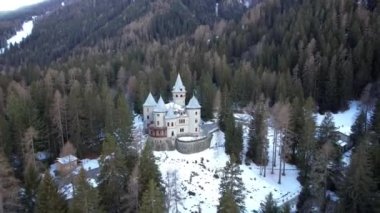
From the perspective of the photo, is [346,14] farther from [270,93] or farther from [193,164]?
[193,164]

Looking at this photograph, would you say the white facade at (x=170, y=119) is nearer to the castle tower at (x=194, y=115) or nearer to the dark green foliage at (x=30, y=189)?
the castle tower at (x=194, y=115)

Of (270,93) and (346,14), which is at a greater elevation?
(346,14)

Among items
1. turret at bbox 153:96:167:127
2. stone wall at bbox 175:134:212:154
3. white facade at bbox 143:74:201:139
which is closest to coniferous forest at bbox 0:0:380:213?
stone wall at bbox 175:134:212:154

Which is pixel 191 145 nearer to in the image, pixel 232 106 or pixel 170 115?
pixel 170 115

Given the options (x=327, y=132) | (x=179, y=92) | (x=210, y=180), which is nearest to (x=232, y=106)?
(x=179, y=92)

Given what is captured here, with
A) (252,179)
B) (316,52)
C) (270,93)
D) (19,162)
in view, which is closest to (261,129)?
(252,179)

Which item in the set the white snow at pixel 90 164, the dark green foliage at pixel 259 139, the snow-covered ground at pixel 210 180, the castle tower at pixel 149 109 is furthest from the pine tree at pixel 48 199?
the dark green foliage at pixel 259 139

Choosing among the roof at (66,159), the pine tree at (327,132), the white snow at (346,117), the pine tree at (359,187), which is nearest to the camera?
the pine tree at (359,187)
